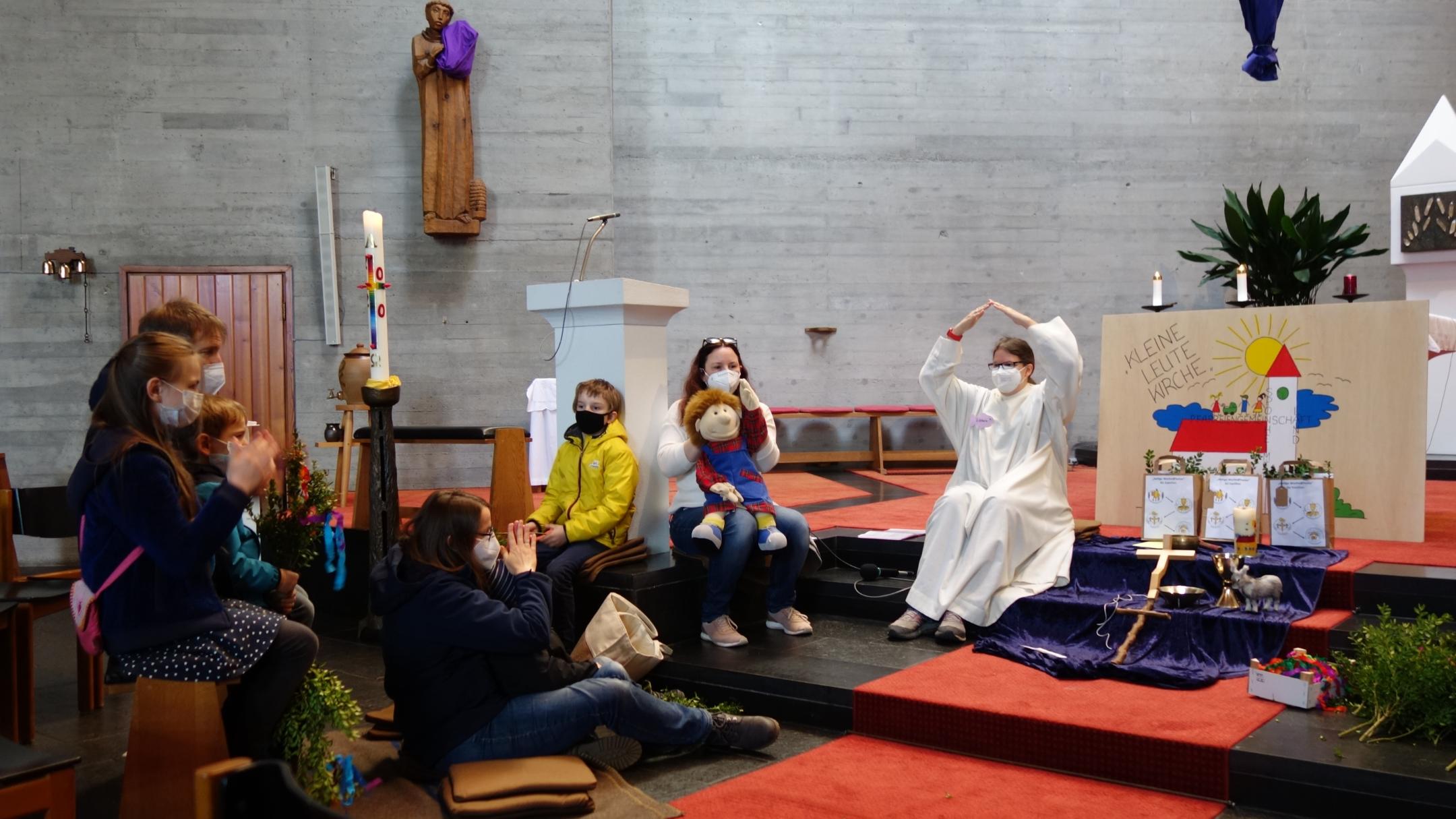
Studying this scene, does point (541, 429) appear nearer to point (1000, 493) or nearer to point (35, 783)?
point (1000, 493)

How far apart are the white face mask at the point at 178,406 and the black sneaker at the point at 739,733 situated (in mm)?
1892

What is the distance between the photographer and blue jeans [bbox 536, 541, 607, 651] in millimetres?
4488

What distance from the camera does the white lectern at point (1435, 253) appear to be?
803 cm

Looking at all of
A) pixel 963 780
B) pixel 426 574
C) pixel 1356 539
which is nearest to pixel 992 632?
pixel 963 780

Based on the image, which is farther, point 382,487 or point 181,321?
point 382,487

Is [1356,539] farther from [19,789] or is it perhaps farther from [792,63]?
[792,63]

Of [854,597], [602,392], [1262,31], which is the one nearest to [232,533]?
[602,392]

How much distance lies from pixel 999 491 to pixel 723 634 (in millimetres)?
1362

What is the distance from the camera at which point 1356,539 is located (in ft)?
17.5

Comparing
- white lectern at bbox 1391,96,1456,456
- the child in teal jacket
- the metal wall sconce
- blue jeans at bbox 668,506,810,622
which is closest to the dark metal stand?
blue jeans at bbox 668,506,810,622

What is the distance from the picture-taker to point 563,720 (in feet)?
11.1

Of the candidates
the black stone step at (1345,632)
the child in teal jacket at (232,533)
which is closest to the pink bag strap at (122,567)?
the child in teal jacket at (232,533)

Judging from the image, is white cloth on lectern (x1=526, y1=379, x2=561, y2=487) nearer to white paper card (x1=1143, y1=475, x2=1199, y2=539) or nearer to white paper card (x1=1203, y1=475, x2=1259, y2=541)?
white paper card (x1=1143, y1=475, x2=1199, y2=539)

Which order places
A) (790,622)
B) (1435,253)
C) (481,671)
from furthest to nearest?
(1435,253), (790,622), (481,671)
